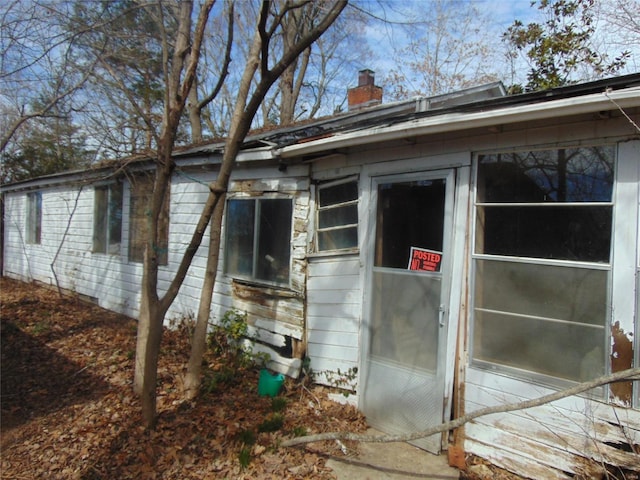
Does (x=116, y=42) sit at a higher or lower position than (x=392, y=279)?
higher

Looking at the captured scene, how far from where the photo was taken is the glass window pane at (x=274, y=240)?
5559 mm

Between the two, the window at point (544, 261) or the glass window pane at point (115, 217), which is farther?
the glass window pane at point (115, 217)

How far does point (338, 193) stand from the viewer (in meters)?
5.00

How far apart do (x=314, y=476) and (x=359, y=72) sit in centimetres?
848

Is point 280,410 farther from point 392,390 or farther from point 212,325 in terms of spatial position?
point 212,325

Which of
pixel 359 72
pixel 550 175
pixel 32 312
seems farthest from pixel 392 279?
pixel 32 312

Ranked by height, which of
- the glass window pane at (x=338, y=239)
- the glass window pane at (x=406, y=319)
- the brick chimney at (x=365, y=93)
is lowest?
the glass window pane at (x=406, y=319)

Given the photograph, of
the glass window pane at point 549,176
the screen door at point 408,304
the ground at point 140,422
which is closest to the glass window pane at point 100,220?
the ground at point 140,422

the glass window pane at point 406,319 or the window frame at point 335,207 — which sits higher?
the window frame at point 335,207

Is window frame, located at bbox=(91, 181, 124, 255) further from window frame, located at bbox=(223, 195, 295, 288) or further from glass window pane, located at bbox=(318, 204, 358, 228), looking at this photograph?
glass window pane, located at bbox=(318, 204, 358, 228)

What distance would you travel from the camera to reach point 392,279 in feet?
14.1

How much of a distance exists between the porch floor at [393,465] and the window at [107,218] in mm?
6996

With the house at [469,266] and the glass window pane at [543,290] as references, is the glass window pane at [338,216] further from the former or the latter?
the glass window pane at [543,290]

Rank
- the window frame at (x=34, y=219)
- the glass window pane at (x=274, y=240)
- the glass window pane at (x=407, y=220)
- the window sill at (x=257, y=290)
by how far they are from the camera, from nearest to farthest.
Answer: the glass window pane at (x=407, y=220) → the window sill at (x=257, y=290) → the glass window pane at (x=274, y=240) → the window frame at (x=34, y=219)
